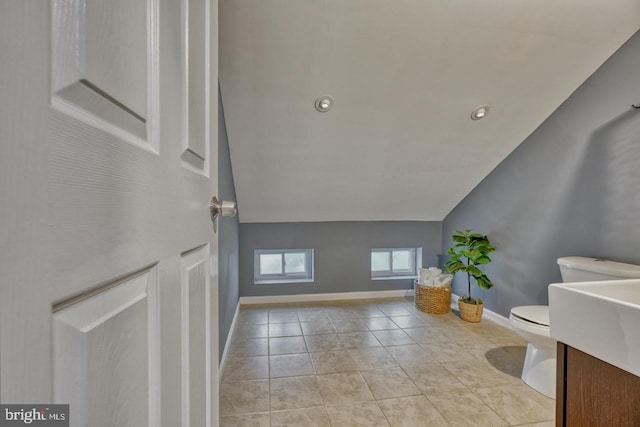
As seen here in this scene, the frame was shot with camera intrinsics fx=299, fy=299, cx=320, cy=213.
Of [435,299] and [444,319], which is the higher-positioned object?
[435,299]

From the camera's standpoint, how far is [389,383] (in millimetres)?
1847

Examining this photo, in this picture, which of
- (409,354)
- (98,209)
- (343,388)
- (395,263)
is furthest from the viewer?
(395,263)

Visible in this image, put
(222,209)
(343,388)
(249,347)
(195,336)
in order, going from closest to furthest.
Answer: (195,336) < (222,209) < (343,388) < (249,347)

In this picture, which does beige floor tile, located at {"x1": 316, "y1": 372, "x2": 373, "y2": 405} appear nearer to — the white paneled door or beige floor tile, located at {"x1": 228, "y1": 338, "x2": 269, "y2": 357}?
beige floor tile, located at {"x1": 228, "y1": 338, "x2": 269, "y2": 357}

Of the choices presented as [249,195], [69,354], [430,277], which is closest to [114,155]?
[69,354]

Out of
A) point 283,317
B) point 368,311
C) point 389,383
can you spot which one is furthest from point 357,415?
point 368,311

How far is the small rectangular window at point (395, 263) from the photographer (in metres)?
3.66

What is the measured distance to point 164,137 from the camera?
507 millimetres

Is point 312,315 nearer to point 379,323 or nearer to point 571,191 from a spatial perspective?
point 379,323

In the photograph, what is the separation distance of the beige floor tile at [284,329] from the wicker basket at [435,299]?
1331 millimetres

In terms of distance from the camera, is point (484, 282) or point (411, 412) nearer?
point (411, 412)

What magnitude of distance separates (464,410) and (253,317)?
1946 mm

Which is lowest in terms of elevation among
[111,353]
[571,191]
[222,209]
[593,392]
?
[593,392]

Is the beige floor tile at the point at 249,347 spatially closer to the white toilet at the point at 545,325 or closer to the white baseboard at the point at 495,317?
the white toilet at the point at 545,325
